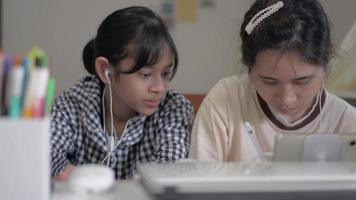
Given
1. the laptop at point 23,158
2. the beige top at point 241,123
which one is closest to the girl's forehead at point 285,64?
the beige top at point 241,123

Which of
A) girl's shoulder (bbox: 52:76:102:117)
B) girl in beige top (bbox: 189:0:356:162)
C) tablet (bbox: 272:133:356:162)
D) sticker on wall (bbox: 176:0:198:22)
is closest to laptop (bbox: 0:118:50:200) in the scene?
tablet (bbox: 272:133:356:162)

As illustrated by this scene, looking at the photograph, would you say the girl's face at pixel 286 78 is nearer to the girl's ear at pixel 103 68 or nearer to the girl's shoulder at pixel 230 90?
the girl's shoulder at pixel 230 90

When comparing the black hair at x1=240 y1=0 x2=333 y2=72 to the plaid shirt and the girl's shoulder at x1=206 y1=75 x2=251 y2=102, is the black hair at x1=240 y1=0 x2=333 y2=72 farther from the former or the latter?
the plaid shirt

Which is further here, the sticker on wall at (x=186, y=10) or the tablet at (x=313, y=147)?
the sticker on wall at (x=186, y=10)

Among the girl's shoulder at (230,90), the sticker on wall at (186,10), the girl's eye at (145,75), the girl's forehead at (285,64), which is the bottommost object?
the girl's shoulder at (230,90)

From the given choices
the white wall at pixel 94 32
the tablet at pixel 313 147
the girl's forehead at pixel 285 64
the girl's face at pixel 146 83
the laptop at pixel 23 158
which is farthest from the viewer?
the white wall at pixel 94 32

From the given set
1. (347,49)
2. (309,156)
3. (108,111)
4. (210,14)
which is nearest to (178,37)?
(210,14)

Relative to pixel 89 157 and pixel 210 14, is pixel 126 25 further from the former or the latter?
pixel 210 14

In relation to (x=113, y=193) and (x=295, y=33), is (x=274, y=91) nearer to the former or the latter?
(x=295, y=33)

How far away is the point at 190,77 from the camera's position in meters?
2.73

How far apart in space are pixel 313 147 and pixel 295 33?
14.3 inches

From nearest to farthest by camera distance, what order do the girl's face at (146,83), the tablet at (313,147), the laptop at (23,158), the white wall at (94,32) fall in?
the laptop at (23,158), the tablet at (313,147), the girl's face at (146,83), the white wall at (94,32)

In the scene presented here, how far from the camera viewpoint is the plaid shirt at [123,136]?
3.80 feet

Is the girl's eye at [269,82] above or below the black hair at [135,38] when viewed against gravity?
below
